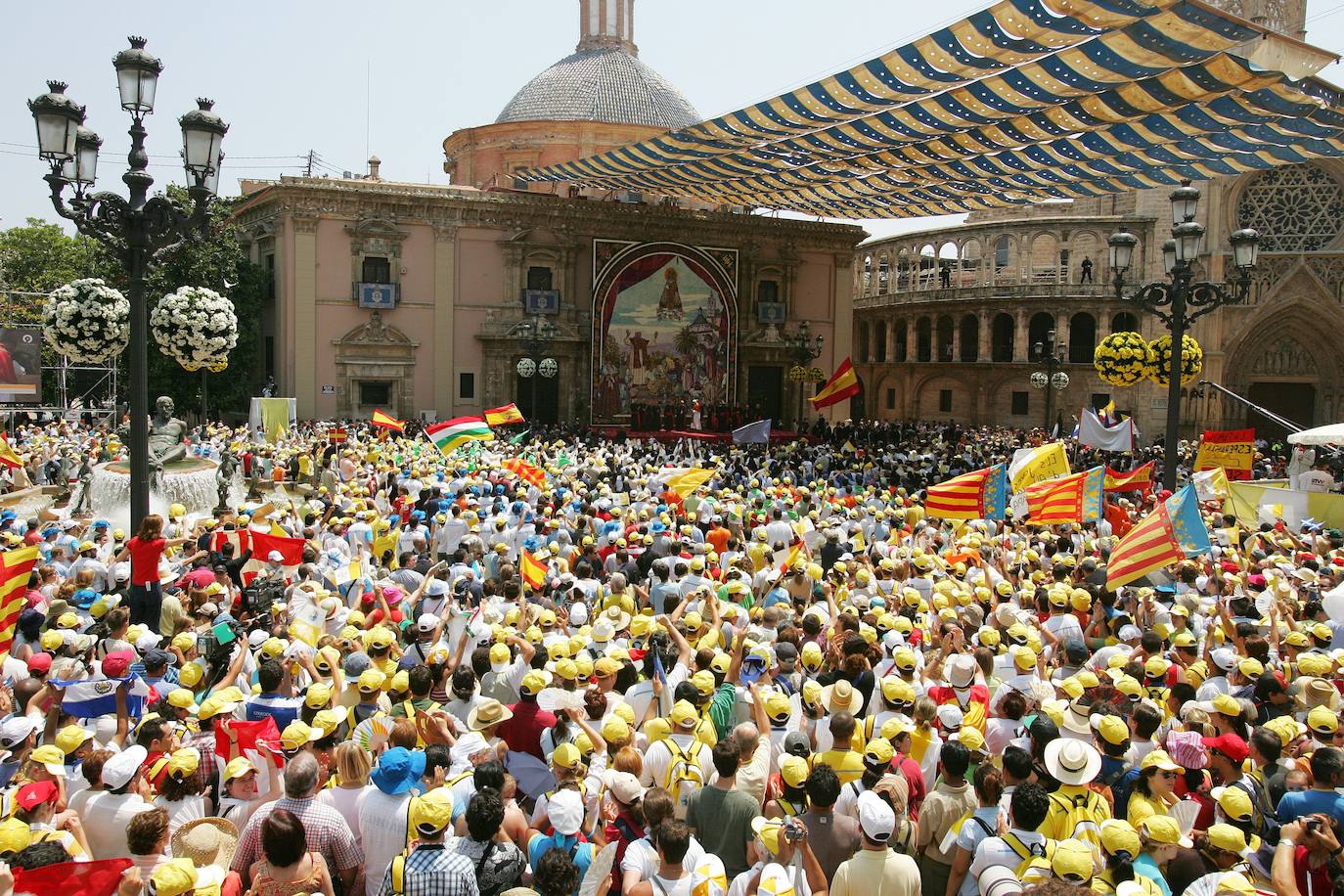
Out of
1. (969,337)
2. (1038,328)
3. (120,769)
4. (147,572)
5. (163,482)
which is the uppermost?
(1038,328)

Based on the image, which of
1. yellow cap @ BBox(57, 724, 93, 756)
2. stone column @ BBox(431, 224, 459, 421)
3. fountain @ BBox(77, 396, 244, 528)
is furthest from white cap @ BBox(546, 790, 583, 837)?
stone column @ BBox(431, 224, 459, 421)

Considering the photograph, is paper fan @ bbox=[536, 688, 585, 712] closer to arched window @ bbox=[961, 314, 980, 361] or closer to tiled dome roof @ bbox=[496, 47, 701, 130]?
tiled dome roof @ bbox=[496, 47, 701, 130]

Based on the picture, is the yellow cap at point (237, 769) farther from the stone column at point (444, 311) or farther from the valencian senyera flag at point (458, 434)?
the stone column at point (444, 311)

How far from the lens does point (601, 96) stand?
44.6m

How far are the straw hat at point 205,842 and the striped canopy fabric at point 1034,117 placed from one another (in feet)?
51.3

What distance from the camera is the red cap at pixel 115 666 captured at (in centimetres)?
674

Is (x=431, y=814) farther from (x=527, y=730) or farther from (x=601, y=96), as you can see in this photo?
(x=601, y=96)

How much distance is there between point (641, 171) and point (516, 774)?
86.6 ft

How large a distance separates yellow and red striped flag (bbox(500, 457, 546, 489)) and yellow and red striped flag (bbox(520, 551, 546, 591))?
6626 mm

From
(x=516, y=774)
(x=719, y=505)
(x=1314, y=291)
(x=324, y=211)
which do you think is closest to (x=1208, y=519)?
(x=719, y=505)

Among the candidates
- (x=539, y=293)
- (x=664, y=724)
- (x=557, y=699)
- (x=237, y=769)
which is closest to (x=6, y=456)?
(x=237, y=769)

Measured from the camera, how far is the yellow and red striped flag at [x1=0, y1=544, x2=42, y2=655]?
7.61m

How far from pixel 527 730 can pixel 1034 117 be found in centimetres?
2041

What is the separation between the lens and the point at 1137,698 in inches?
265
